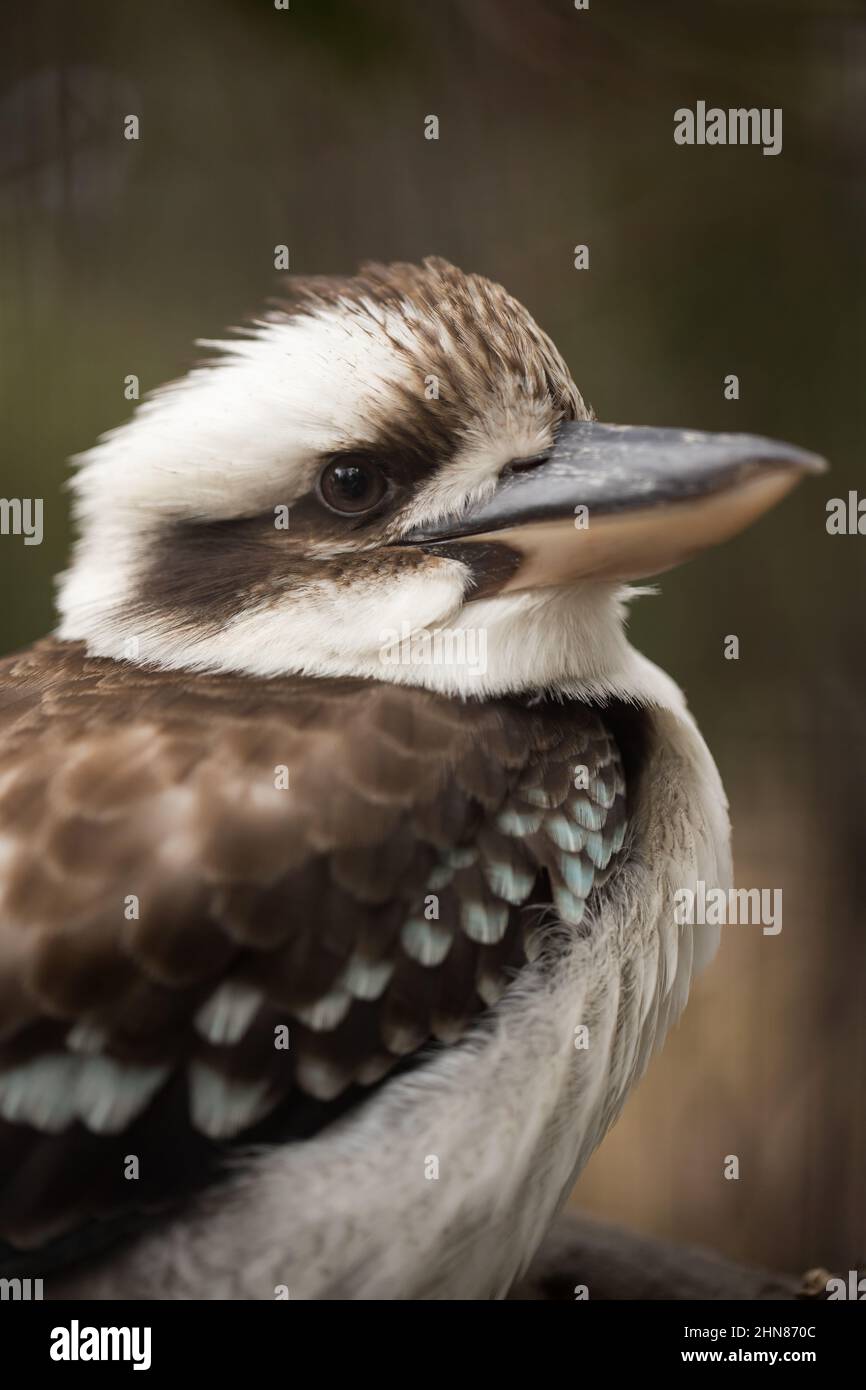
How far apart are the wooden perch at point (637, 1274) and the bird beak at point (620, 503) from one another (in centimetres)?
78

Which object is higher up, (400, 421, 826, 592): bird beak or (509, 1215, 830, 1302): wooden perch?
(400, 421, 826, 592): bird beak

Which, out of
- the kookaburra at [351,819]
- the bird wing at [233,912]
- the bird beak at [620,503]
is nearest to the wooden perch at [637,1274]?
the kookaburra at [351,819]

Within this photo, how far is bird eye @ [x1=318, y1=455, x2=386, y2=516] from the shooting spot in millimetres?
928

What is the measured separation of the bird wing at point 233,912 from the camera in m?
0.76

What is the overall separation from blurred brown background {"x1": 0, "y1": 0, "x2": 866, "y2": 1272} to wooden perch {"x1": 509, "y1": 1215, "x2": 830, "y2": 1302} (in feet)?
1.50

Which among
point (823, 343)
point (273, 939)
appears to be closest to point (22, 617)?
point (273, 939)

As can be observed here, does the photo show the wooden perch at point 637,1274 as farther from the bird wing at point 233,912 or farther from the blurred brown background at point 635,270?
the bird wing at point 233,912

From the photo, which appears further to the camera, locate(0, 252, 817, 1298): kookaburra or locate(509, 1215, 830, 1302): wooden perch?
locate(509, 1215, 830, 1302): wooden perch

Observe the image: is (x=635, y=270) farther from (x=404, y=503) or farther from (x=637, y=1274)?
(x=637, y=1274)

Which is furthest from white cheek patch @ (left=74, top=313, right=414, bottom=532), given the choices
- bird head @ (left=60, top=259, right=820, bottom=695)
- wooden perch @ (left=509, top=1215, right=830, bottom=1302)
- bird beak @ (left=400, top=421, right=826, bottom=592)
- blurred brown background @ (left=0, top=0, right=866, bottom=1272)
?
wooden perch @ (left=509, top=1215, right=830, bottom=1302)

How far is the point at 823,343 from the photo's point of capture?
165 cm

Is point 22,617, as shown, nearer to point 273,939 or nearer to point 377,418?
point 377,418

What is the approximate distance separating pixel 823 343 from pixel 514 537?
3.15 ft

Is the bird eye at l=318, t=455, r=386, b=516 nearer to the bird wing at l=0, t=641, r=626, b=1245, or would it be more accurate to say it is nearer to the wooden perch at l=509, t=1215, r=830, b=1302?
the bird wing at l=0, t=641, r=626, b=1245
